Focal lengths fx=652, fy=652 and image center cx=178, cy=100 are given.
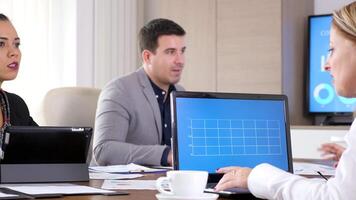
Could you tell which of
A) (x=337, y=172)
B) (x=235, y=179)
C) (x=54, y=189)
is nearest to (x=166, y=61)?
(x=54, y=189)

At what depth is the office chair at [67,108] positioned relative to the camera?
3.00 m

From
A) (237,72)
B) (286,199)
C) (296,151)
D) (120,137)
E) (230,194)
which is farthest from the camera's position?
(237,72)

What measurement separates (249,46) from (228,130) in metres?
2.83

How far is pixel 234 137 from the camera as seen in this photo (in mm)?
1738

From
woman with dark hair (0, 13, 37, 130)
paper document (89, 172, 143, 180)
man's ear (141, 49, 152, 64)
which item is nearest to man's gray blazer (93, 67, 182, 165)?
man's ear (141, 49, 152, 64)

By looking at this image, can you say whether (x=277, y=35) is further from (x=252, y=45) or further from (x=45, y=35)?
(x=45, y=35)

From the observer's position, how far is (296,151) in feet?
14.1

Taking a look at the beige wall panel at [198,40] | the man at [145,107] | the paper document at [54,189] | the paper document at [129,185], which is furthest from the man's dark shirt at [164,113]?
the beige wall panel at [198,40]

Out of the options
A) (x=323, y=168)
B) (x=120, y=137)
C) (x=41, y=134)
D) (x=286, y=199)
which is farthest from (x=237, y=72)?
(x=286, y=199)

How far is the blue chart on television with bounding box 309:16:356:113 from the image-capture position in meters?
4.37

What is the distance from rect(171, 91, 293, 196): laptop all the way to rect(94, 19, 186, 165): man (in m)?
0.68


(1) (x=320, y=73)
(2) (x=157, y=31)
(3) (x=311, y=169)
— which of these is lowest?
(3) (x=311, y=169)

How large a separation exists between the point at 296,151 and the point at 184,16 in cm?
132

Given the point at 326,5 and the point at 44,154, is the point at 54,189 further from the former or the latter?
the point at 326,5
